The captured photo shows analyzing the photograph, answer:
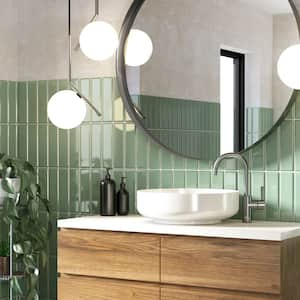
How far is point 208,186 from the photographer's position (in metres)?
3.87

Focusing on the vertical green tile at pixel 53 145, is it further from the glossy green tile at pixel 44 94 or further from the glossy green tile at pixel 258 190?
the glossy green tile at pixel 258 190

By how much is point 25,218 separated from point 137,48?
0.96m

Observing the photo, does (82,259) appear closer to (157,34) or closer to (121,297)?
(121,297)

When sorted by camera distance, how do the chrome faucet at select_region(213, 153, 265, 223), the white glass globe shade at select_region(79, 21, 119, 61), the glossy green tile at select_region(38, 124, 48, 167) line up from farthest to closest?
the glossy green tile at select_region(38, 124, 48, 167)
the white glass globe shade at select_region(79, 21, 119, 61)
the chrome faucet at select_region(213, 153, 265, 223)

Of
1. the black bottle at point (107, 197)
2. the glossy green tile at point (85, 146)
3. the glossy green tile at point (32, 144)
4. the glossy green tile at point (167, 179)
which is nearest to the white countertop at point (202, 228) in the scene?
the black bottle at point (107, 197)

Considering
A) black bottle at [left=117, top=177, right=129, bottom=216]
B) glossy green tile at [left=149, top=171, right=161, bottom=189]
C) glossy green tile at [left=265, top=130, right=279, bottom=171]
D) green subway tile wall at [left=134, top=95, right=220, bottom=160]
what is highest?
green subway tile wall at [left=134, top=95, right=220, bottom=160]

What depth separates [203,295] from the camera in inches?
132

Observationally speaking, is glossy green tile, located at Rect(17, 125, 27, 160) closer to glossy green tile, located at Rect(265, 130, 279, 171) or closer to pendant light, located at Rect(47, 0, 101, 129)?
pendant light, located at Rect(47, 0, 101, 129)

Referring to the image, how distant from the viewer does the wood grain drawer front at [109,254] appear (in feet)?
11.4

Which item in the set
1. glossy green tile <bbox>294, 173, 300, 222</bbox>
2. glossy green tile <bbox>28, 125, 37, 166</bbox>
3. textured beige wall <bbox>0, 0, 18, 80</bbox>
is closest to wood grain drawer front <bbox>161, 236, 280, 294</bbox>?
glossy green tile <bbox>294, 173, 300, 222</bbox>

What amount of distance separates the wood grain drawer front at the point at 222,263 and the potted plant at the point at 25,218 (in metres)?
0.81

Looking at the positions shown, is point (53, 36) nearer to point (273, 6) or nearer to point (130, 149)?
point (130, 149)

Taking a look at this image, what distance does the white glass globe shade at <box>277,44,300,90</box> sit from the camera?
353 centimetres

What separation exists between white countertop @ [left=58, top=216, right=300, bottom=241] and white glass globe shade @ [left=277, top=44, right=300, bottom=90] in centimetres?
60
